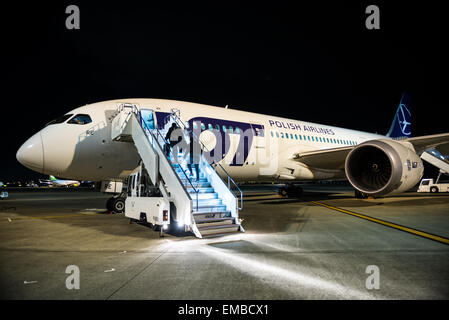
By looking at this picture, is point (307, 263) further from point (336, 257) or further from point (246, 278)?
point (246, 278)

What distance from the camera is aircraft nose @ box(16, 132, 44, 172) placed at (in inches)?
319

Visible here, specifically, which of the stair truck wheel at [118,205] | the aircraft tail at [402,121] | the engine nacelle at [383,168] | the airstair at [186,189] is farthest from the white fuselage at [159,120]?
the aircraft tail at [402,121]

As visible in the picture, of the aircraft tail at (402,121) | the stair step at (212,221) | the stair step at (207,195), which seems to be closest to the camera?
the stair step at (212,221)

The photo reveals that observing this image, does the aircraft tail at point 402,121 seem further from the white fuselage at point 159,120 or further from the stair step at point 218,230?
the stair step at point 218,230

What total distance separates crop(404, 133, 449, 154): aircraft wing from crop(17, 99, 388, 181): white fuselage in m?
3.76

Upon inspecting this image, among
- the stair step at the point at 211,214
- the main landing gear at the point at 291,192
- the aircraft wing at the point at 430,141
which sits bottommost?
the main landing gear at the point at 291,192

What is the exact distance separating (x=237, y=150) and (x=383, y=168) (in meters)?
5.20

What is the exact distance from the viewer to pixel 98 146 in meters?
8.62

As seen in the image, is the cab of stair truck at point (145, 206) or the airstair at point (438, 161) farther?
the airstair at point (438, 161)

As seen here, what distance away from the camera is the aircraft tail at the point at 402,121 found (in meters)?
22.8

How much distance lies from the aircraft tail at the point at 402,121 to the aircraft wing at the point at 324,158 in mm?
12495

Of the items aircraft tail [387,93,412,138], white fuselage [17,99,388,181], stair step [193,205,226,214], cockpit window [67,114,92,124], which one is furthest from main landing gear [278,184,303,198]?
cockpit window [67,114,92,124]
